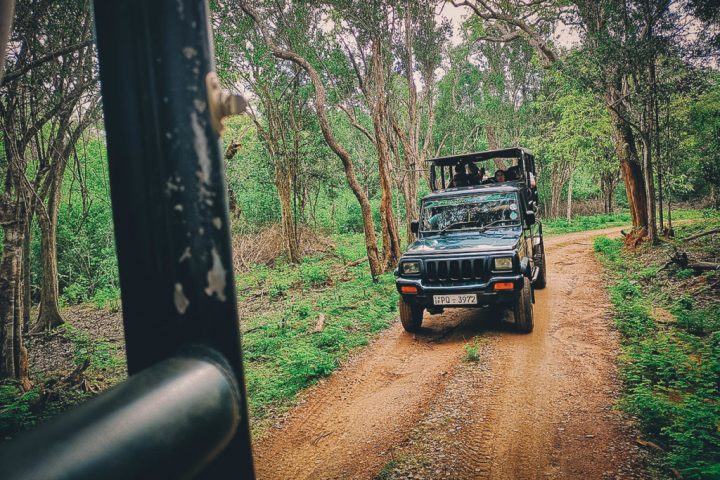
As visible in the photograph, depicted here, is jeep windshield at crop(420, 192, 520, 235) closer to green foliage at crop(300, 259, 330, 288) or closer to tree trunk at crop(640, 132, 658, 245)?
green foliage at crop(300, 259, 330, 288)

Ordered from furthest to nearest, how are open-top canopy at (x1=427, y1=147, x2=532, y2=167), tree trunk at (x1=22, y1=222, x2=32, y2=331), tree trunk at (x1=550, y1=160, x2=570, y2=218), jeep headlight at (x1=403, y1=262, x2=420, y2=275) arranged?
1. tree trunk at (x1=550, y1=160, x2=570, y2=218)
2. tree trunk at (x1=22, y1=222, x2=32, y2=331)
3. open-top canopy at (x1=427, y1=147, x2=532, y2=167)
4. jeep headlight at (x1=403, y1=262, x2=420, y2=275)

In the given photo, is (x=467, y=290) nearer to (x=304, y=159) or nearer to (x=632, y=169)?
(x=632, y=169)

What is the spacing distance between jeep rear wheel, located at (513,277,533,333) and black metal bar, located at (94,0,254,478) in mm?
6199

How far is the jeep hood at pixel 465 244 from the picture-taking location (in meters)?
6.18

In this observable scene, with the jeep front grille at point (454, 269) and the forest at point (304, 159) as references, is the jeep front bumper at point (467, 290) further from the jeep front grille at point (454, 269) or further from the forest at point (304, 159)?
the forest at point (304, 159)

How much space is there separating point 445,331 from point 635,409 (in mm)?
3287

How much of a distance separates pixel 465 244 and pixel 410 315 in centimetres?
153

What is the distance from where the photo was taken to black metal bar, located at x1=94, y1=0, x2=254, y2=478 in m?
0.56

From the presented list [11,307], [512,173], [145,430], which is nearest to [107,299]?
[11,307]

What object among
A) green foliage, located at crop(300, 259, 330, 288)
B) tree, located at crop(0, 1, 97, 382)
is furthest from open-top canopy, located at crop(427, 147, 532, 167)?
tree, located at crop(0, 1, 97, 382)

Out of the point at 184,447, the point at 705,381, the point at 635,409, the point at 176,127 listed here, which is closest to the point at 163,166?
the point at 176,127

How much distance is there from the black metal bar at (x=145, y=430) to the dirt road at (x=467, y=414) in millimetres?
3489

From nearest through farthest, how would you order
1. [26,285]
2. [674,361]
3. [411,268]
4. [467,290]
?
1. [674,361]
2. [467,290]
3. [411,268]
4. [26,285]

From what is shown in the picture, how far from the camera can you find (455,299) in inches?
241
